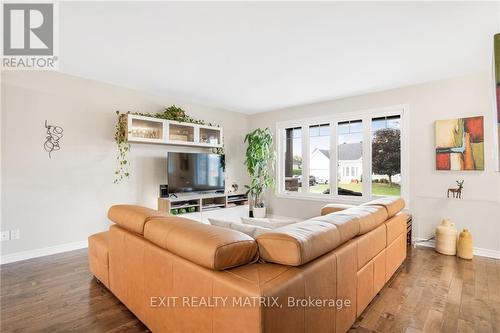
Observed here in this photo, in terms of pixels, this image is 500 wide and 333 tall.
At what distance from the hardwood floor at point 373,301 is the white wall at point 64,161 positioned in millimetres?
577

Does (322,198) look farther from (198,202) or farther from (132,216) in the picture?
(132,216)

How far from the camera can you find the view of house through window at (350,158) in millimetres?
4266

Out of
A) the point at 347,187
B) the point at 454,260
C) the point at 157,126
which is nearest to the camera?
the point at 454,260

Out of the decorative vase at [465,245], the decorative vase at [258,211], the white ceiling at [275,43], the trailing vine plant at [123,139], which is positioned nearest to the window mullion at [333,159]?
the white ceiling at [275,43]

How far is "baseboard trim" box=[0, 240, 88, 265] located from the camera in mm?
2918

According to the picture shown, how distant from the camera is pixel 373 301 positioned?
2045mm

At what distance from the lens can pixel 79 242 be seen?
3420 mm

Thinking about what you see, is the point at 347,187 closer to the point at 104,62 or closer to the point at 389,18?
the point at 389,18

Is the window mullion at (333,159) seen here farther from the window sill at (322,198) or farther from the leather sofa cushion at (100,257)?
the leather sofa cushion at (100,257)

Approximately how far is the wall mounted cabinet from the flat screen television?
0.24m

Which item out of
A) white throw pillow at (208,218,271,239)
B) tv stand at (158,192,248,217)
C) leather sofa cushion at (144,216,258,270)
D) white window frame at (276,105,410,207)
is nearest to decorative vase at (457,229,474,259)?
white window frame at (276,105,410,207)

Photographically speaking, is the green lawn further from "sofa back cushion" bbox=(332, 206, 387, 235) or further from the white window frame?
"sofa back cushion" bbox=(332, 206, 387, 235)

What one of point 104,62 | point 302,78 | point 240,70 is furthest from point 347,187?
point 104,62

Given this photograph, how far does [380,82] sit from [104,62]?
12.0ft
